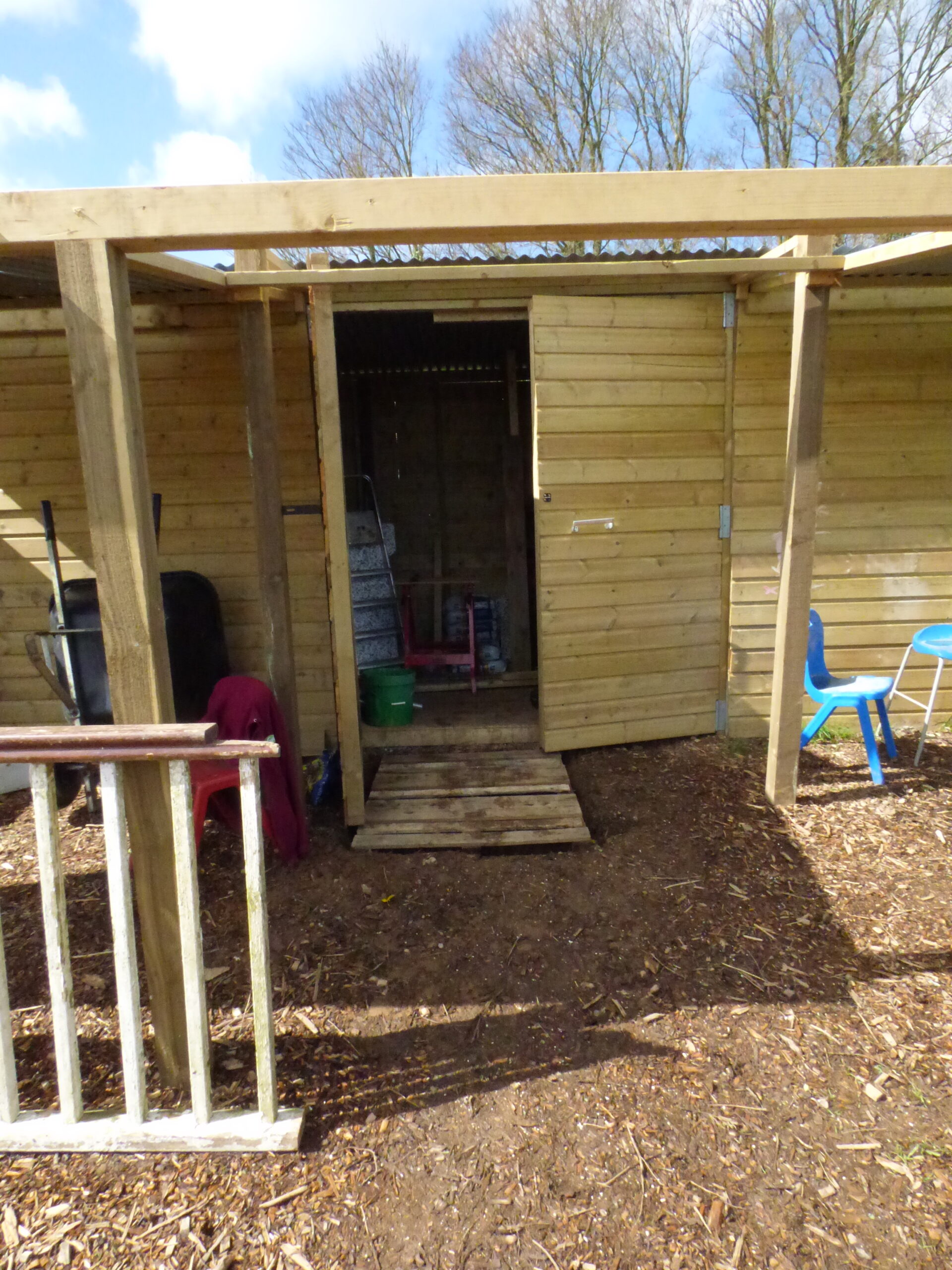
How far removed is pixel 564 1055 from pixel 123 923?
1.41 meters

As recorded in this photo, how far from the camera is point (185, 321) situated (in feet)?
14.5

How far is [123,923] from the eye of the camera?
1.98 m

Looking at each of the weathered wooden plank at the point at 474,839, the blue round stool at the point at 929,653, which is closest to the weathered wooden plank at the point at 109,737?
the weathered wooden plank at the point at 474,839

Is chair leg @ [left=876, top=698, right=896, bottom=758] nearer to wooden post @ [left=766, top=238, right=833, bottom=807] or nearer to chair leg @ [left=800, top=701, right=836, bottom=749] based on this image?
chair leg @ [left=800, top=701, right=836, bottom=749]

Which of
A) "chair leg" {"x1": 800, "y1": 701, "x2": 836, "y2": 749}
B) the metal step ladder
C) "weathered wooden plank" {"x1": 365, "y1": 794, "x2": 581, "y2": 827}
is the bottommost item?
"weathered wooden plank" {"x1": 365, "y1": 794, "x2": 581, "y2": 827}

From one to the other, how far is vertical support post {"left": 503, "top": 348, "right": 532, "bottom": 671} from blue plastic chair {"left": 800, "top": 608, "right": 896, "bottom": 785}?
272cm

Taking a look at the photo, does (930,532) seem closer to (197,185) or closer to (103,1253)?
(197,185)

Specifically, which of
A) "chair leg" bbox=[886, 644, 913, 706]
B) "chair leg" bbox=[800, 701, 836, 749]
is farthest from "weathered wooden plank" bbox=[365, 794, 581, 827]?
"chair leg" bbox=[886, 644, 913, 706]

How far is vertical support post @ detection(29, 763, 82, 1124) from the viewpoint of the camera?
6.42ft

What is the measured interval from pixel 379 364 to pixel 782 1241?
21.7 feet

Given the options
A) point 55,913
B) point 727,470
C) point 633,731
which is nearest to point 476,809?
point 633,731

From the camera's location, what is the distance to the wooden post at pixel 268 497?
361cm

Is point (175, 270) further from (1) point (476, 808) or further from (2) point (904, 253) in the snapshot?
(2) point (904, 253)

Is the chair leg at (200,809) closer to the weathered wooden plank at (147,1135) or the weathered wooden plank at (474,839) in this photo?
the weathered wooden plank at (474,839)
